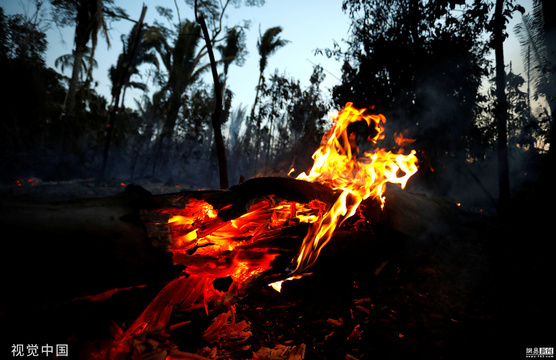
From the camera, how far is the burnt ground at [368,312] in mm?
2193

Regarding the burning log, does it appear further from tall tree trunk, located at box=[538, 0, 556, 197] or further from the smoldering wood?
tall tree trunk, located at box=[538, 0, 556, 197]

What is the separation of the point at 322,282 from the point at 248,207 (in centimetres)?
183

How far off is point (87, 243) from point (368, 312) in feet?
10.5

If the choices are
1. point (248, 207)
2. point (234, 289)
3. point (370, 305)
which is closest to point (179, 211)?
point (248, 207)

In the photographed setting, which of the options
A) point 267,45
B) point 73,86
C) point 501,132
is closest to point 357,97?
point 501,132

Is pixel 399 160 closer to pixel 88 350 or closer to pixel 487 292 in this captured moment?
pixel 487 292

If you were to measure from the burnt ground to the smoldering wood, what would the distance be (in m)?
0.07

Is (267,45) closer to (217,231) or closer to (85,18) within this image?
(85,18)

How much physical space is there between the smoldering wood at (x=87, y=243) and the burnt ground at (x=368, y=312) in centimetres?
7

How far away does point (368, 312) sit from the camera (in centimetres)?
328

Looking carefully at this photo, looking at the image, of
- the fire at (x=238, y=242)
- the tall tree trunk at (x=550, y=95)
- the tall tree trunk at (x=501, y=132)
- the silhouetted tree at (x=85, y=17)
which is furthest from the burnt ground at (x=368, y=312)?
the silhouetted tree at (x=85, y=17)

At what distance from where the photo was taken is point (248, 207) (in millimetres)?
2605

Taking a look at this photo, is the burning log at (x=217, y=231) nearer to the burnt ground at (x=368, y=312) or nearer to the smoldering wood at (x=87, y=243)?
the smoldering wood at (x=87, y=243)

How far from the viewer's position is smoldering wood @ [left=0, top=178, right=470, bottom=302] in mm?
1715
